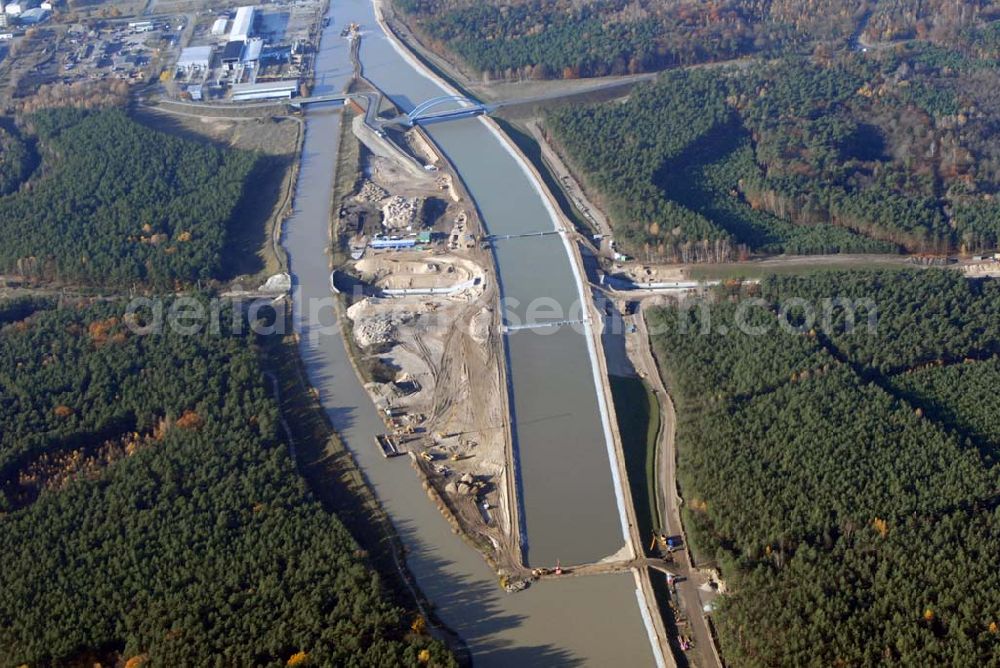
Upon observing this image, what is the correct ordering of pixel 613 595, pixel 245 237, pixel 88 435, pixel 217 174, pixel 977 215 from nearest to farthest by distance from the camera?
pixel 613 595 < pixel 88 435 < pixel 977 215 < pixel 245 237 < pixel 217 174

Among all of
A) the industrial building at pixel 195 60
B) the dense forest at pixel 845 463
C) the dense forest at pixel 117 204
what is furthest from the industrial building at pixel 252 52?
the dense forest at pixel 845 463

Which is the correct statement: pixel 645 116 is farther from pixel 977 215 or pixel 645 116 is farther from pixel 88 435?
pixel 88 435

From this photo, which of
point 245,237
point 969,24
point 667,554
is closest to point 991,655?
point 667,554

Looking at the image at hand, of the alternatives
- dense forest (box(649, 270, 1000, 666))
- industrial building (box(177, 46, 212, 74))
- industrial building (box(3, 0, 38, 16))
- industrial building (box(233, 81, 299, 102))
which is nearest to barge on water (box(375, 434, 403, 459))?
dense forest (box(649, 270, 1000, 666))

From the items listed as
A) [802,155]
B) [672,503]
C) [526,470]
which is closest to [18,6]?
[802,155]

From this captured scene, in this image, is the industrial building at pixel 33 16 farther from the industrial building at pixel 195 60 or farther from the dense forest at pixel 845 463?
the dense forest at pixel 845 463
